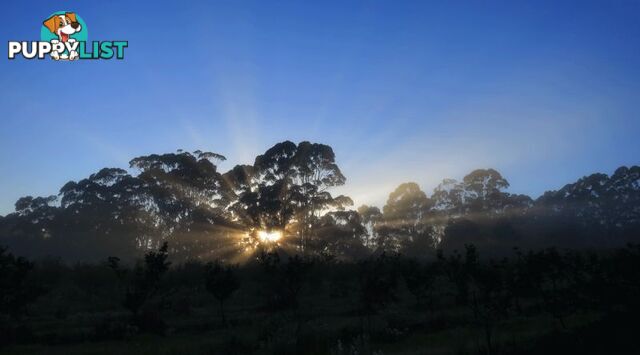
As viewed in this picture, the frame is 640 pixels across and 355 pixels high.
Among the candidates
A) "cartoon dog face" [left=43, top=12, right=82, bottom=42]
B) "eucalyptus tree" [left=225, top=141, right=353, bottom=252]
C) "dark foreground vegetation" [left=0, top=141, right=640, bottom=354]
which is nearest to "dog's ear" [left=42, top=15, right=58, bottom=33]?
"cartoon dog face" [left=43, top=12, right=82, bottom=42]

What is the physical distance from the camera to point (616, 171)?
6222 centimetres

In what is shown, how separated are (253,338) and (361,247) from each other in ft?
124

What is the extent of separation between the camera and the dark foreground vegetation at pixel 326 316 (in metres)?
14.1

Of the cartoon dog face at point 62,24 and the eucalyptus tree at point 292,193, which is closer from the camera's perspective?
the cartoon dog face at point 62,24

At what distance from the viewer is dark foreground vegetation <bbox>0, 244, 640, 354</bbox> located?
14.1 metres

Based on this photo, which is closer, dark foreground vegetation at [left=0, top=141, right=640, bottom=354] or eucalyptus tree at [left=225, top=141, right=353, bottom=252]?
dark foreground vegetation at [left=0, top=141, right=640, bottom=354]

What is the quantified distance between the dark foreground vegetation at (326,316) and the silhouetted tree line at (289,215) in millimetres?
18340

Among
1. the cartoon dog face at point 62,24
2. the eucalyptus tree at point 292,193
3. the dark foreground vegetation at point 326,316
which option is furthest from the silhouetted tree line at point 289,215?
the cartoon dog face at point 62,24

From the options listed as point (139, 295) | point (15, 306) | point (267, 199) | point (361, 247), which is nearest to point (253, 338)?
point (139, 295)

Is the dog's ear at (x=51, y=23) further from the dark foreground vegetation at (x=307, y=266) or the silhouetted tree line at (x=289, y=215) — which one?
the silhouetted tree line at (x=289, y=215)

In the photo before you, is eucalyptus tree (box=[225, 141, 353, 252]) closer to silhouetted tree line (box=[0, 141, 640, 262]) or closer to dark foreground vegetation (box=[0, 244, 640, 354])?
silhouetted tree line (box=[0, 141, 640, 262])

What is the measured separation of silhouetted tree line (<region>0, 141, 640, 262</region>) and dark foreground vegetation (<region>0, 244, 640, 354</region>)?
60.2 ft

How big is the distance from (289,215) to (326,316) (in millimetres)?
23991

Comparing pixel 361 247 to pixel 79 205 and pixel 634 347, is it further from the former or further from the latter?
pixel 634 347
